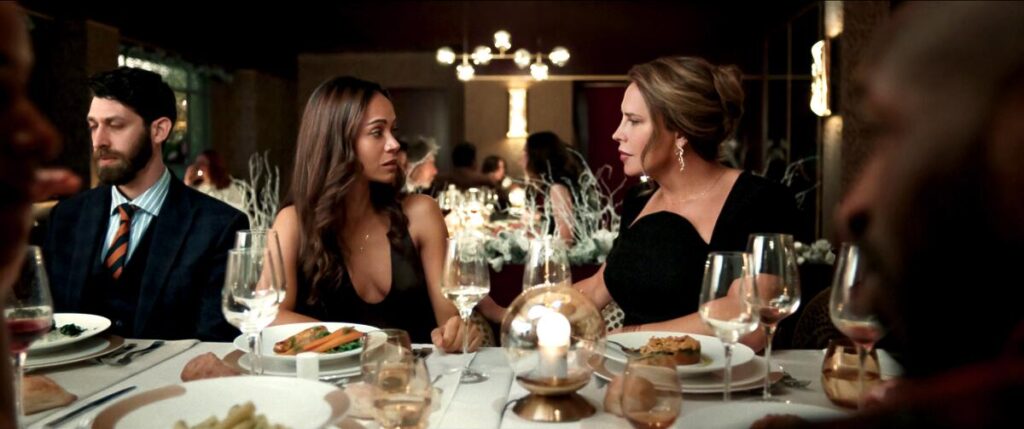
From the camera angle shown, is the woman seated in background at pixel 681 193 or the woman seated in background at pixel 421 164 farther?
the woman seated in background at pixel 421 164

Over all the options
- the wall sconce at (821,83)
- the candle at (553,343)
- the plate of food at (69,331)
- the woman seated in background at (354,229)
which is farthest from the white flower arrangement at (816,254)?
the wall sconce at (821,83)

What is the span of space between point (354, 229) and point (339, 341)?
0.93 m

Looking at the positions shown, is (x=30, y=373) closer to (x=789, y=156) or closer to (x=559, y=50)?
(x=559, y=50)

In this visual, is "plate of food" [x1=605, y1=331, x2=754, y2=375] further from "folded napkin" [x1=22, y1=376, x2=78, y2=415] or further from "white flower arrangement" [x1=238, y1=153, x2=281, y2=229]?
"white flower arrangement" [x1=238, y1=153, x2=281, y2=229]

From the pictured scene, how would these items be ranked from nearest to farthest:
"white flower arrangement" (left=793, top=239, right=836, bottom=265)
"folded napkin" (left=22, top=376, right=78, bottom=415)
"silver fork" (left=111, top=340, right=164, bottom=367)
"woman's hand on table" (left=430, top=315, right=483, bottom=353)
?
"folded napkin" (left=22, top=376, right=78, bottom=415), "silver fork" (left=111, top=340, right=164, bottom=367), "woman's hand on table" (left=430, top=315, right=483, bottom=353), "white flower arrangement" (left=793, top=239, right=836, bottom=265)

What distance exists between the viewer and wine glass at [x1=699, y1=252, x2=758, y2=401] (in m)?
1.32

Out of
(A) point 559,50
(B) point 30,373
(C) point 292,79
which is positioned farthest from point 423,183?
(C) point 292,79

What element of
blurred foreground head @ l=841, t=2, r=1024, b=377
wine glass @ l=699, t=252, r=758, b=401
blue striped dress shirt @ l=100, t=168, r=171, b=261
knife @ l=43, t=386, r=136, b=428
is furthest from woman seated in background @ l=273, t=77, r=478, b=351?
blurred foreground head @ l=841, t=2, r=1024, b=377

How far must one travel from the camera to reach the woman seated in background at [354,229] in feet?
7.87

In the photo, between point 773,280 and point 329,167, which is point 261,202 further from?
point 773,280

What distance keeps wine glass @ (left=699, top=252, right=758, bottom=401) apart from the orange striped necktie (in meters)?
1.76

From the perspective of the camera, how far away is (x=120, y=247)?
7.86 feet

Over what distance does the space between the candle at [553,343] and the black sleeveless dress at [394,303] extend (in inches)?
46.4

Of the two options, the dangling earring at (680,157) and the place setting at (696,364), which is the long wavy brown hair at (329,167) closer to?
the dangling earring at (680,157)
